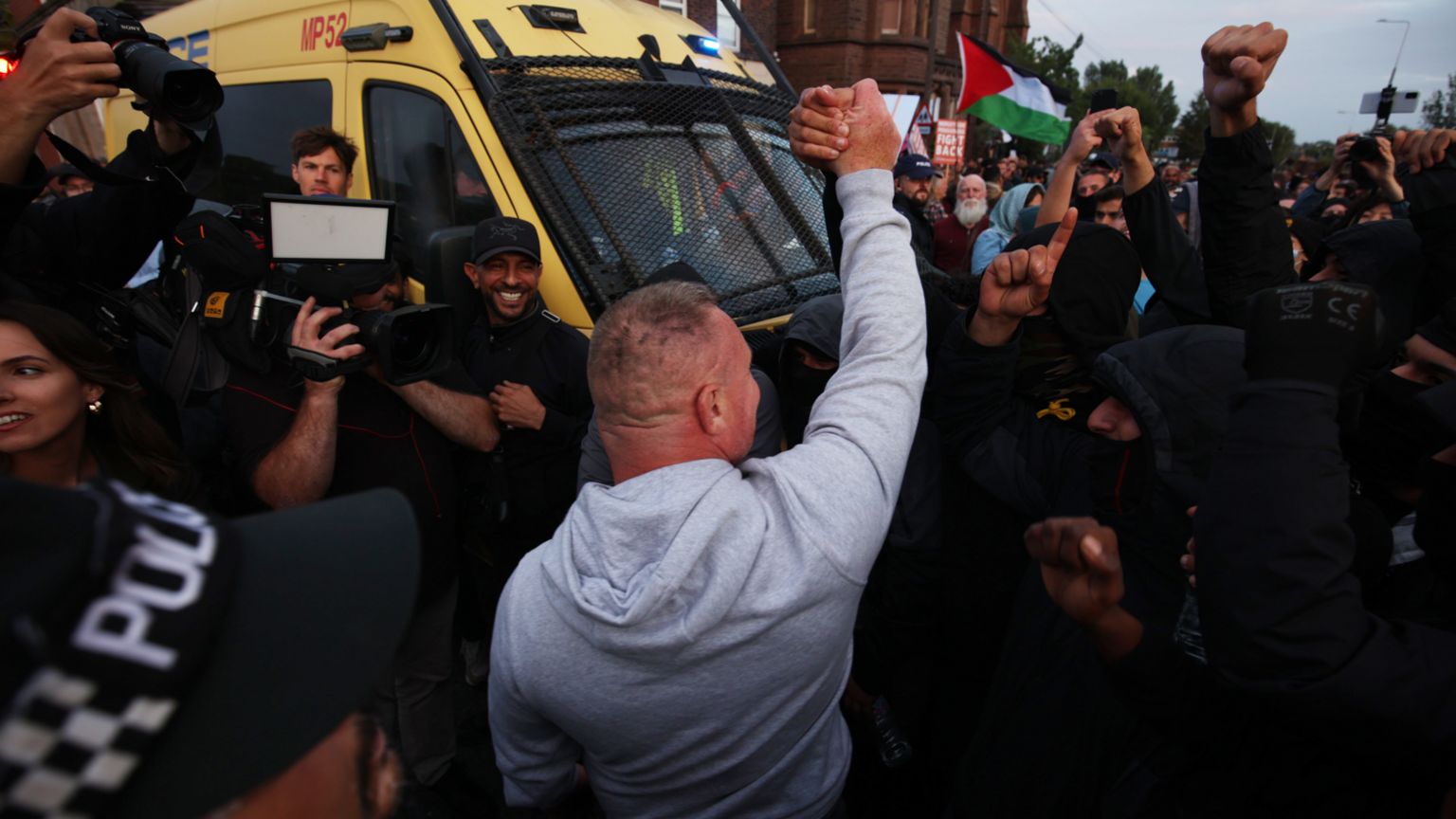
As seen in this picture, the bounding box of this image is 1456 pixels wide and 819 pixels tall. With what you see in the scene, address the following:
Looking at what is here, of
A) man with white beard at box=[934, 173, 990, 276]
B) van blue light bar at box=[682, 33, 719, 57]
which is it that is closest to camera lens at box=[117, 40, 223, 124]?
van blue light bar at box=[682, 33, 719, 57]

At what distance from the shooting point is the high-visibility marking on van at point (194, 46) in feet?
15.5

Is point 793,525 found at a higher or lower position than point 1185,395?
lower

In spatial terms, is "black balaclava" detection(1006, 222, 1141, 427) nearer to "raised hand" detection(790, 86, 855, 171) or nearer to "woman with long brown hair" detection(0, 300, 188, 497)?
"raised hand" detection(790, 86, 855, 171)

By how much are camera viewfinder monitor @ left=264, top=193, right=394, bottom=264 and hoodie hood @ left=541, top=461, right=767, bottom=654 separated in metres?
1.23

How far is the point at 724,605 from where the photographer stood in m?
1.12

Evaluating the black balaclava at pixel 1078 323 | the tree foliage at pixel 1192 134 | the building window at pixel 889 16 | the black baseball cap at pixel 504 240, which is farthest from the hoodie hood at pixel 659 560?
the tree foliage at pixel 1192 134

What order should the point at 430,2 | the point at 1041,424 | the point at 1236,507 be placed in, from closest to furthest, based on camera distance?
the point at 1236,507
the point at 1041,424
the point at 430,2

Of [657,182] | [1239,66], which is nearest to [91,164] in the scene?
[657,182]

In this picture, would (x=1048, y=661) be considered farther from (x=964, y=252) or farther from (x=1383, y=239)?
(x=964, y=252)

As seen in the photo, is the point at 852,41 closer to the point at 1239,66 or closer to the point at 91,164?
the point at 1239,66

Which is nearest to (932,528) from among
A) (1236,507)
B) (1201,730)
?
(1201,730)

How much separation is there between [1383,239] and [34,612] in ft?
11.4

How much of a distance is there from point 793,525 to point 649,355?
1.22 feet

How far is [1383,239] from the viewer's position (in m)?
2.53
